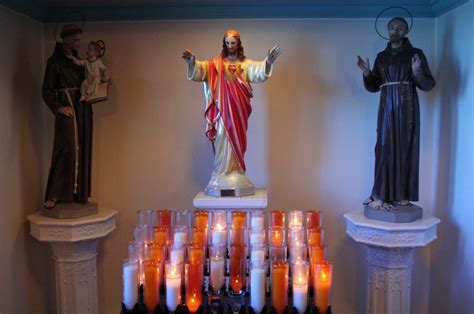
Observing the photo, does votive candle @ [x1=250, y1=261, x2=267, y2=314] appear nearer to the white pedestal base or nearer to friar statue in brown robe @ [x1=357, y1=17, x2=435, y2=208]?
the white pedestal base

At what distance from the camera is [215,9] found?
121 inches

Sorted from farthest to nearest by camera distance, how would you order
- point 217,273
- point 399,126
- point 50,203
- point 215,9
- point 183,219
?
point 215,9, point 50,203, point 399,126, point 183,219, point 217,273

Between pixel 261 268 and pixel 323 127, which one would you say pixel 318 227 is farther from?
pixel 323 127

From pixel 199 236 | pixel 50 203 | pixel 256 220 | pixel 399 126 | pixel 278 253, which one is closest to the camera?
pixel 278 253

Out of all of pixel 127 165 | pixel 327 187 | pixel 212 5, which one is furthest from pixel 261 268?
pixel 212 5

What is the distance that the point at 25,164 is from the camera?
9.60ft

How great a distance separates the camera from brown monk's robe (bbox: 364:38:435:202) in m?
2.54

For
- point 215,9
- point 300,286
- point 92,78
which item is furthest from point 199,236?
point 215,9

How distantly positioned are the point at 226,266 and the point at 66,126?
1.34m

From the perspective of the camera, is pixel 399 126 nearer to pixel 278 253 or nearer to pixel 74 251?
pixel 278 253

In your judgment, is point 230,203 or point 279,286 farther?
point 230,203

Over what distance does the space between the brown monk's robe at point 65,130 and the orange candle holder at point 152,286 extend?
110cm

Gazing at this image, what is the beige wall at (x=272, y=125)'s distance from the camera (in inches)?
123

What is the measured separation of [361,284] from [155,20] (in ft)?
7.85
